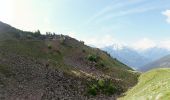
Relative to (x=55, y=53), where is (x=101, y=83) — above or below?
below

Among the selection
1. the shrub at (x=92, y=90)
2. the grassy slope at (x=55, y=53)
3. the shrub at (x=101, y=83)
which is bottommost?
the shrub at (x=92, y=90)

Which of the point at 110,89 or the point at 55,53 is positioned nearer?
the point at 110,89

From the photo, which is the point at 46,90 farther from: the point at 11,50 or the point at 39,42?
the point at 39,42

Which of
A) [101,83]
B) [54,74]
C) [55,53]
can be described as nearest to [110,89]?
[101,83]

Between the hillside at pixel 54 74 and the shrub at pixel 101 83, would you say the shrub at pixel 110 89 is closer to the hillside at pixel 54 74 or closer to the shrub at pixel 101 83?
the hillside at pixel 54 74

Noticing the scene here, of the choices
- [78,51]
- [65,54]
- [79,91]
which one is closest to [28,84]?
[79,91]

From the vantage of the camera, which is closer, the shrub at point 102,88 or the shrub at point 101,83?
the shrub at point 102,88

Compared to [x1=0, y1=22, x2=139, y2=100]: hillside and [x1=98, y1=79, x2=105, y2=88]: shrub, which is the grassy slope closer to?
[x1=0, y1=22, x2=139, y2=100]: hillside

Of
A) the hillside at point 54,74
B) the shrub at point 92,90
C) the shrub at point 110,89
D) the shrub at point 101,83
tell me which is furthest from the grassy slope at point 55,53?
the shrub at point 92,90

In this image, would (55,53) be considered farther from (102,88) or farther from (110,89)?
(110,89)

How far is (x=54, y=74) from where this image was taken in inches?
2235

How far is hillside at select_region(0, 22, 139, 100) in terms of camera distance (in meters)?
48.6

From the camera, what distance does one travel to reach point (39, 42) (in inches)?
2992

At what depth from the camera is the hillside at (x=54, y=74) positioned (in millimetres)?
48562
